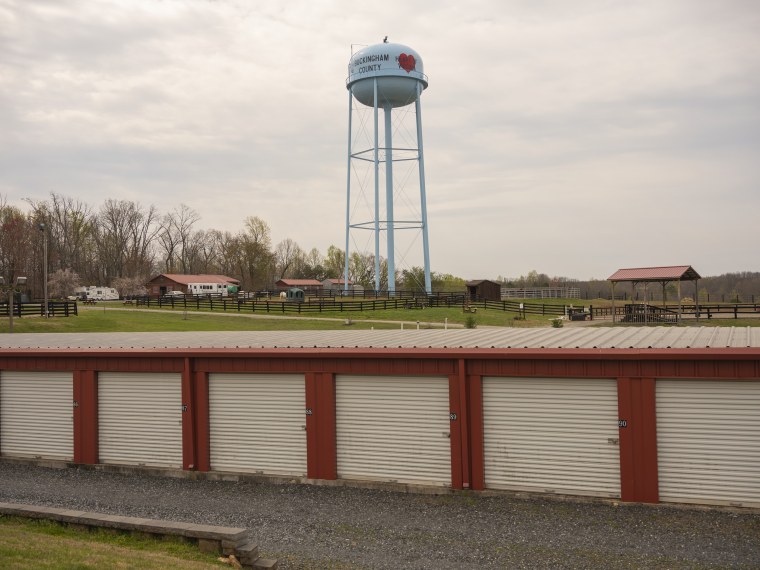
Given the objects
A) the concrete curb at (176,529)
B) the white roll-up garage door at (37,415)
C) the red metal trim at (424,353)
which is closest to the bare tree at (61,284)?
the white roll-up garage door at (37,415)

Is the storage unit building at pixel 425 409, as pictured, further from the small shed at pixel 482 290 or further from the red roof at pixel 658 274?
the small shed at pixel 482 290

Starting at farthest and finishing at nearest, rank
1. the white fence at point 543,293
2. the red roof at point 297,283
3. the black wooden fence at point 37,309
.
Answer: the red roof at point 297,283
the white fence at point 543,293
the black wooden fence at point 37,309

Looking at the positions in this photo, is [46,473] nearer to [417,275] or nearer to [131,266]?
[417,275]

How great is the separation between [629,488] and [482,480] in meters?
3.45

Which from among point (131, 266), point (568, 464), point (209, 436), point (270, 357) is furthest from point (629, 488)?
point (131, 266)

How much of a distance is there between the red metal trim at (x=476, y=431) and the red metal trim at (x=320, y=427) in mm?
3742

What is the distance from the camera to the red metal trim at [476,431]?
16828 millimetres

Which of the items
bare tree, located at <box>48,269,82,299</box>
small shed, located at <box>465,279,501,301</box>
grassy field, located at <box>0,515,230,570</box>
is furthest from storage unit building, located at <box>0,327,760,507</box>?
bare tree, located at <box>48,269,82,299</box>

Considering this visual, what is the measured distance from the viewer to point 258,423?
1898cm

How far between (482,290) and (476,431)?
2349 inches

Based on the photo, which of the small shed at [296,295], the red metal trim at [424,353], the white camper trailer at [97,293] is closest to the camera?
the red metal trim at [424,353]

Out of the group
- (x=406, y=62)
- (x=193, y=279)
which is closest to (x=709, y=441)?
(x=406, y=62)

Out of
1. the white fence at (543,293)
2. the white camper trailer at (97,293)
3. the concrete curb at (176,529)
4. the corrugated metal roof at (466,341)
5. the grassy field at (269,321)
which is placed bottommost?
the concrete curb at (176,529)

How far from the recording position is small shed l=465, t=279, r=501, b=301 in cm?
7395
